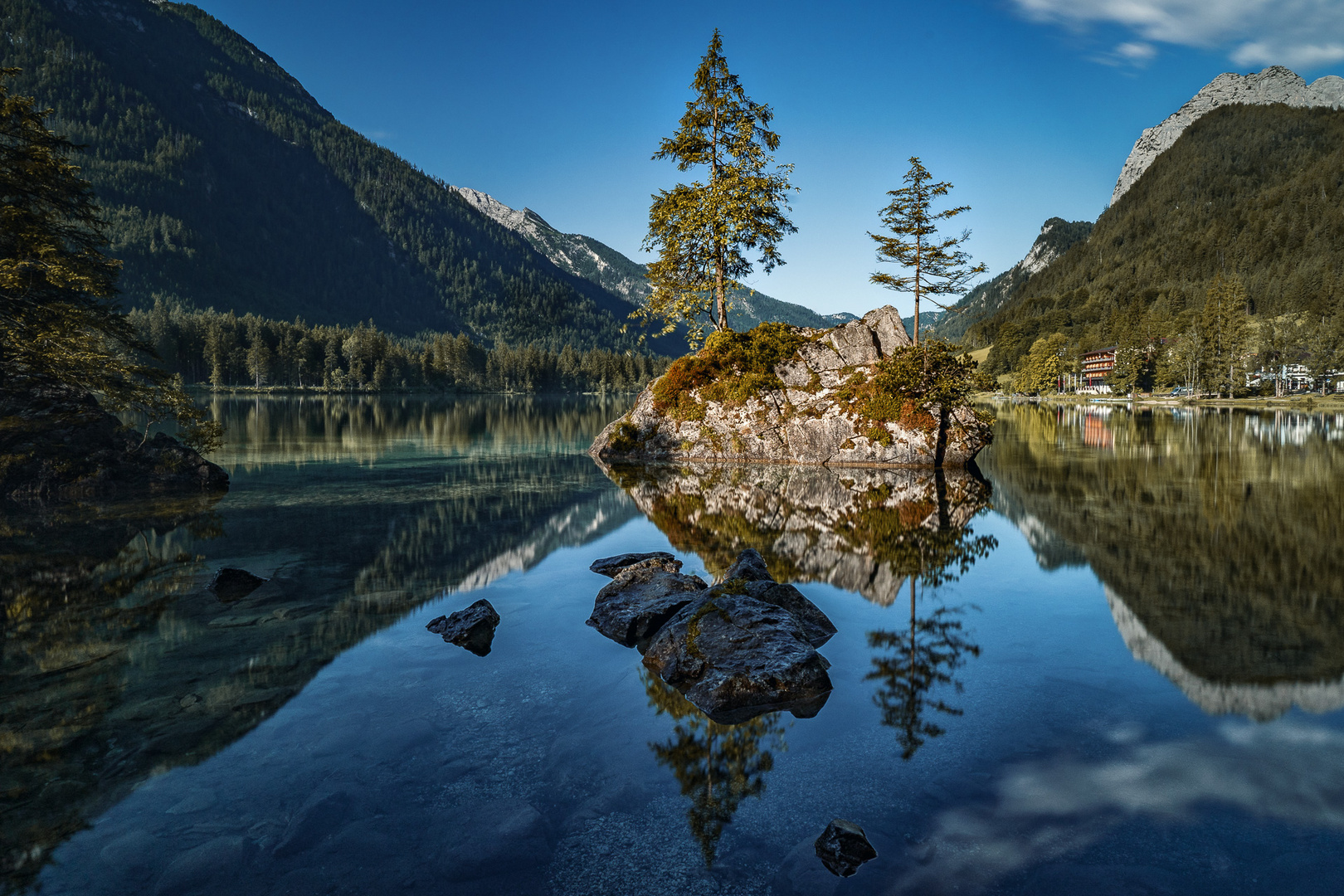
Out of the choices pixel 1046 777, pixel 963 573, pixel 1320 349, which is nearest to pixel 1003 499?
pixel 963 573

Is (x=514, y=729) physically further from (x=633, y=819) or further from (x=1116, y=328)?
(x=1116, y=328)

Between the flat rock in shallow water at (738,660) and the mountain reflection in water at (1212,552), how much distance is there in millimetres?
5039

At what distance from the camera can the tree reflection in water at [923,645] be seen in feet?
26.8

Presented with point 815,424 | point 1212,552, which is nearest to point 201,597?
point 1212,552

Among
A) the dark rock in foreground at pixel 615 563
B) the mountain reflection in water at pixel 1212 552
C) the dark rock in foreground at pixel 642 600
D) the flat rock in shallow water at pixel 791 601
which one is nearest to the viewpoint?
the mountain reflection in water at pixel 1212 552

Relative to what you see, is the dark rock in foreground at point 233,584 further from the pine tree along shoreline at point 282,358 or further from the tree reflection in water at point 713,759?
the pine tree along shoreline at point 282,358

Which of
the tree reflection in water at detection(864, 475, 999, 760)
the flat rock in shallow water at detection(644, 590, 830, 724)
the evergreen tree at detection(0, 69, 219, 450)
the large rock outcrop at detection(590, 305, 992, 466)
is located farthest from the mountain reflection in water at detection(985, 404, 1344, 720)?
the evergreen tree at detection(0, 69, 219, 450)

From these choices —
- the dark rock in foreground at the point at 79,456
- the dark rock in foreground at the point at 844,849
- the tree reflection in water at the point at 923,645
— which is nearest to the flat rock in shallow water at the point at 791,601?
the tree reflection in water at the point at 923,645

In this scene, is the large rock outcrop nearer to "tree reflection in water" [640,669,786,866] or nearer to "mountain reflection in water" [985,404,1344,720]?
"mountain reflection in water" [985,404,1344,720]

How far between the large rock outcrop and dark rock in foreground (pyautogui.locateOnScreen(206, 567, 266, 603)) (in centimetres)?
2470

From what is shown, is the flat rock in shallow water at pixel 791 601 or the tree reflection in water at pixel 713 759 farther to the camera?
the flat rock in shallow water at pixel 791 601

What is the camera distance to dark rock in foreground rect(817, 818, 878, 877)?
5414 millimetres

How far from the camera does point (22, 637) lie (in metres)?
10.3

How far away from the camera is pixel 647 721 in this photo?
26.8ft
